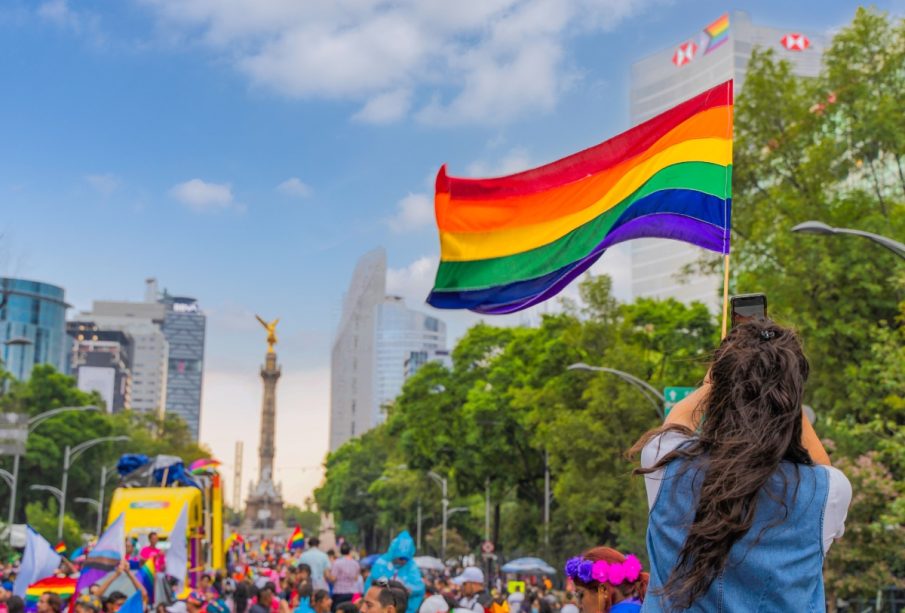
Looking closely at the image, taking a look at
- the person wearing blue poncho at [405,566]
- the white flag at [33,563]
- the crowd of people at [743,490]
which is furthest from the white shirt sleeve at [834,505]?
the white flag at [33,563]

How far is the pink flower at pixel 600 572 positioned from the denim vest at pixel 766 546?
7.28ft

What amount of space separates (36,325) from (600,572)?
509ft

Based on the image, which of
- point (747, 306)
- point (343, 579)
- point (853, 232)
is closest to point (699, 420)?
point (747, 306)

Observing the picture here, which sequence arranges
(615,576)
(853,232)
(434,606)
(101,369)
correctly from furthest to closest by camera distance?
(101,369)
(853,232)
(434,606)
(615,576)

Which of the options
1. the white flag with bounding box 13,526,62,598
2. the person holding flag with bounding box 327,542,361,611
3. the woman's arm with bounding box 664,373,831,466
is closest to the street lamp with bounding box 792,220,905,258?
the person holding flag with bounding box 327,542,361,611

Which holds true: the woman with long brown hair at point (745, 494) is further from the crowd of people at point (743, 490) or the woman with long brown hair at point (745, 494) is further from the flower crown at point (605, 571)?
the flower crown at point (605, 571)

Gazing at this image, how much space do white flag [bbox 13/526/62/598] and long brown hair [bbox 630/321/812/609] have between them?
46.6 ft

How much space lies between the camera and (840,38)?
1253 inches

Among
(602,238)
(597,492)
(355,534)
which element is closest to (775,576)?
(602,238)

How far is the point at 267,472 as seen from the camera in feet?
436

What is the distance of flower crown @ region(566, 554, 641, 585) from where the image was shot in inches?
200

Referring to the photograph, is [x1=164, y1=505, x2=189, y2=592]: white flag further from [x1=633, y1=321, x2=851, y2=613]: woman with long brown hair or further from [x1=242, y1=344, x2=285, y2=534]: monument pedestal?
[x1=242, y1=344, x2=285, y2=534]: monument pedestal

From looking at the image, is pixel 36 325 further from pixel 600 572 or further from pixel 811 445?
pixel 811 445

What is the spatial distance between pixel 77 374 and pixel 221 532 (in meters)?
155
